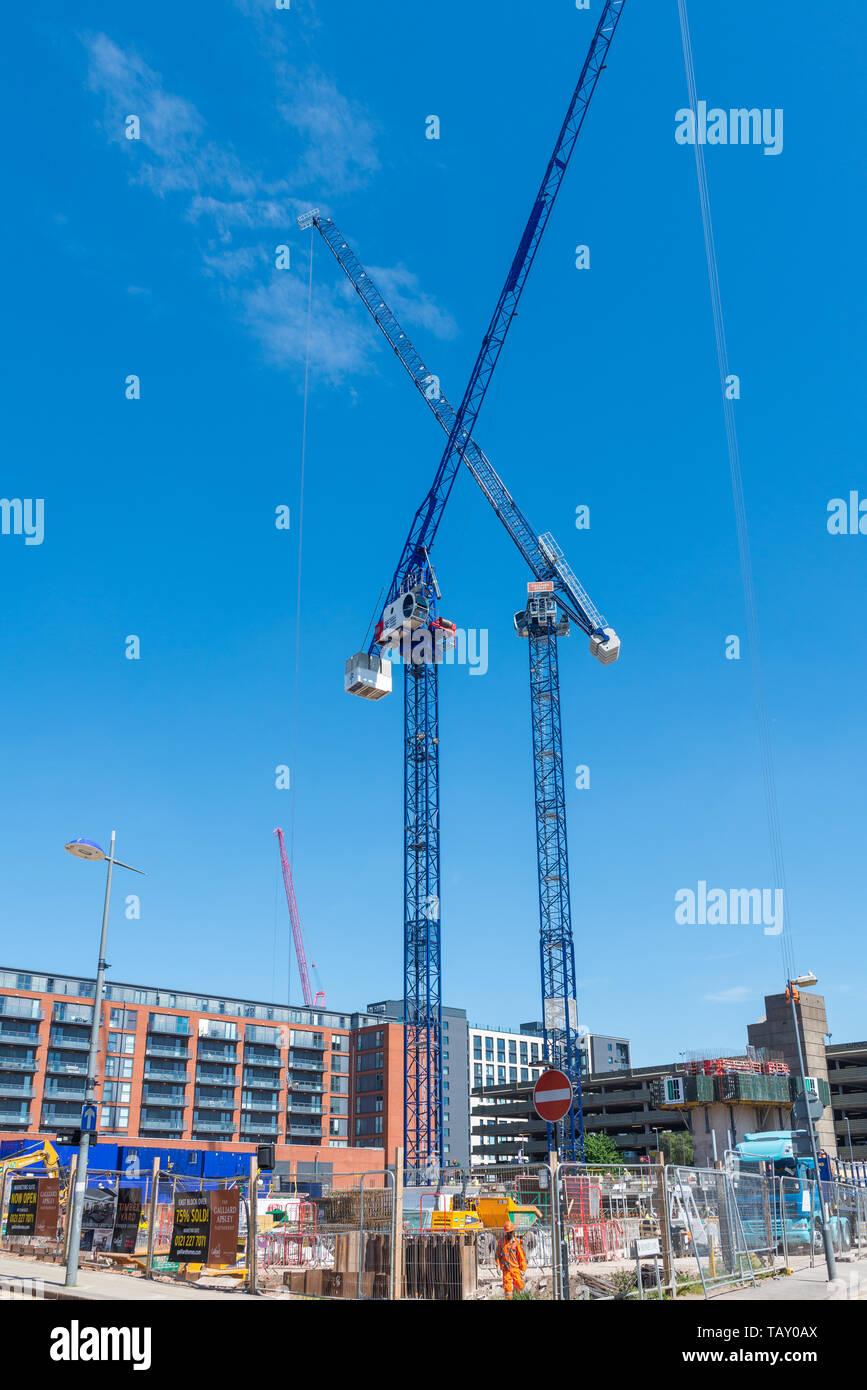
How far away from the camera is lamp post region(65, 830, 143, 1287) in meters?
19.8

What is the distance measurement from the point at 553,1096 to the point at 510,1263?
8.28m

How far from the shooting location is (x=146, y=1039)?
4218 inches

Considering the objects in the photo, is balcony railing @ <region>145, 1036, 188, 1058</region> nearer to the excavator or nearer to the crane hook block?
the crane hook block

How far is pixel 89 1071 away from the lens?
21.6 metres

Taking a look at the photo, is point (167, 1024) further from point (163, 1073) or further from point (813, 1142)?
point (813, 1142)

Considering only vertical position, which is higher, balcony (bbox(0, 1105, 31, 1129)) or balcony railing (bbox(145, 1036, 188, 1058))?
balcony railing (bbox(145, 1036, 188, 1058))

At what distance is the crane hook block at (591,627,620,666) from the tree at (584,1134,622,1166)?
50.0 m

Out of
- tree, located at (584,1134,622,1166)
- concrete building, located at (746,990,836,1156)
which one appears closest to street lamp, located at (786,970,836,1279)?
concrete building, located at (746,990,836,1156)

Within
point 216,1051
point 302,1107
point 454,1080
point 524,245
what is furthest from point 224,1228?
point 454,1080

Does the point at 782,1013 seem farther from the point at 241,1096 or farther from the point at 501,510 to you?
the point at 241,1096

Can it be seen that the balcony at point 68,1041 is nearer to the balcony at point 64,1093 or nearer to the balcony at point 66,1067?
the balcony at point 66,1067

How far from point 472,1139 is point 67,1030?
3302 inches

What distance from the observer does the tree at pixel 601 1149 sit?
352 feet
